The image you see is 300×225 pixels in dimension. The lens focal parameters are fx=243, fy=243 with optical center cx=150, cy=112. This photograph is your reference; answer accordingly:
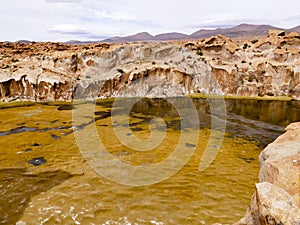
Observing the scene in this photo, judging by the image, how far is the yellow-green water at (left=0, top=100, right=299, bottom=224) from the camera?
12102mm

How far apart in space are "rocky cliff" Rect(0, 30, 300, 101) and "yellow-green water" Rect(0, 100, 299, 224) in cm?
2774

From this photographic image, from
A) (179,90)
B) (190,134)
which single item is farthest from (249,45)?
(190,134)

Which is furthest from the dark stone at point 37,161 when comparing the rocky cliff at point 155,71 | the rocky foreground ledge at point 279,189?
the rocky cliff at point 155,71

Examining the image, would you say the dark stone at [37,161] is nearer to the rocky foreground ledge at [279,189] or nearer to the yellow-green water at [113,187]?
the yellow-green water at [113,187]

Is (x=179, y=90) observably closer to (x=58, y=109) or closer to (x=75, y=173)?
(x=58, y=109)

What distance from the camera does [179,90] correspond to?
60.1 metres

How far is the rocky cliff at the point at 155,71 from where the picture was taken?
5169 centimetres

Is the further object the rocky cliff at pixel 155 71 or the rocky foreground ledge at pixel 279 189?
the rocky cliff at pixel 155 71

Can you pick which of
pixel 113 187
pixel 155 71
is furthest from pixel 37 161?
pixel 155 71

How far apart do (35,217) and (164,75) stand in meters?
51.6

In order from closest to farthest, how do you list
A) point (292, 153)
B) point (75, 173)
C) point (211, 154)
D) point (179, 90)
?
point (292, 153) < point (75, 173) < point (211, 154) < point (179, 90)

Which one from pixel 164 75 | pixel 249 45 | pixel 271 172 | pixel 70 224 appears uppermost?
pixel 249 45

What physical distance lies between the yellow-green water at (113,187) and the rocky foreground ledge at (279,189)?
349cm

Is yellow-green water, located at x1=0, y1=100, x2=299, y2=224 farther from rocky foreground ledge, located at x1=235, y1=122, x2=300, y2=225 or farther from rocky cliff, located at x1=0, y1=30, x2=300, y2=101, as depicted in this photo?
rocky cliff, located at x1=0, y1=30, x2=300, y2=101
